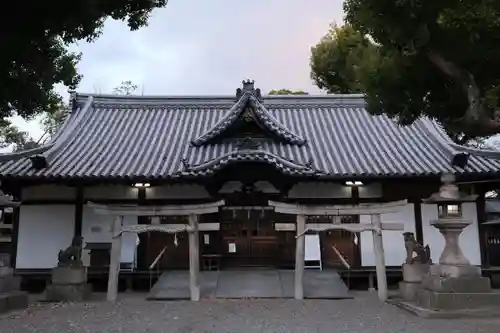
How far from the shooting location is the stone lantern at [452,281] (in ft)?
32.6

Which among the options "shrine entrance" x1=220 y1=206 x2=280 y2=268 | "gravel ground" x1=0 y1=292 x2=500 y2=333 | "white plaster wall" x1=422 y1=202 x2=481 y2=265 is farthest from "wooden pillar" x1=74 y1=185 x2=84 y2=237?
"white plaster wall" x1=422 y1=202 x2=481 y2=265

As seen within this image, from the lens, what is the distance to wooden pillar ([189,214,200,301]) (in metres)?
12.7

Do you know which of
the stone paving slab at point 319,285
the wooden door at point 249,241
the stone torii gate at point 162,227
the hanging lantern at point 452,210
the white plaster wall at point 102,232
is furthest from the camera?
the wooden door at point 249,241

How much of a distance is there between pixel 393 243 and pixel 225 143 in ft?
21.0

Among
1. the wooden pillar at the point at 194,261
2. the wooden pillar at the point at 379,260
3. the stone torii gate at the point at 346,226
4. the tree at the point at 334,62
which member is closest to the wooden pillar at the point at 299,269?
the stone torii gate at the point at 346,226

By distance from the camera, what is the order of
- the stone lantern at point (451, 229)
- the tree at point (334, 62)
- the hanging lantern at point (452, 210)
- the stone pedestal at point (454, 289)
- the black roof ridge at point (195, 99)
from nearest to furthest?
the stone pedestal at point (454, 289)
the stone lantern at point (451, 229)
the hanging lantern at point (452, 210)
the black roof ridge at point (195, 99)
the tree at point (334, 62)

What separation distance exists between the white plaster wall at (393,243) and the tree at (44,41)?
9.61 meters

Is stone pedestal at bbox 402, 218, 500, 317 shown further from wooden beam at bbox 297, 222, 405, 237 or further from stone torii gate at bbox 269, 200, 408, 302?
wooden beam at bbox 297, 222, 405, 237

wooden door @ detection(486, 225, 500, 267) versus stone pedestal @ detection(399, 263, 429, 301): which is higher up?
wooden door @ detection(486, 225, 500, 267)

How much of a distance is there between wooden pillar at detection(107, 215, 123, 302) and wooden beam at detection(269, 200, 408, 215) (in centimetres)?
410

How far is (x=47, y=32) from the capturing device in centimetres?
776

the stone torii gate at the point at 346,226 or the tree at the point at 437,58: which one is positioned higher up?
the tree at the point at 437,58

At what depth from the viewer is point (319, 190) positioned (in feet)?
51.2

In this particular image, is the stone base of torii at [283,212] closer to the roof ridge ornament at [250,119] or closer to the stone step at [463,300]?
the stone step at [463,300]
